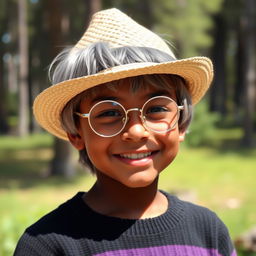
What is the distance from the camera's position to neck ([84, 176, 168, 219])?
5.91 feet

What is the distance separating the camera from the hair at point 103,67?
171 cm

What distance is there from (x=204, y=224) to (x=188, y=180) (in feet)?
30.2

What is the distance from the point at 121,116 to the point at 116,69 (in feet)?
0.56

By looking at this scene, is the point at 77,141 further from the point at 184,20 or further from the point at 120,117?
the point at 184,20

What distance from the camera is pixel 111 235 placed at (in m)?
1.71

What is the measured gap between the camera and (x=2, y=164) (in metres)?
13.7

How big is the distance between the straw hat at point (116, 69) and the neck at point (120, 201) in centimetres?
37

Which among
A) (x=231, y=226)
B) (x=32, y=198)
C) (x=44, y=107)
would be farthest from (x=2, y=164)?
(x=44, y=107)

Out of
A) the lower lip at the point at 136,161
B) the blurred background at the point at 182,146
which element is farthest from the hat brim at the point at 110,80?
the blurred background at the point at 182,146

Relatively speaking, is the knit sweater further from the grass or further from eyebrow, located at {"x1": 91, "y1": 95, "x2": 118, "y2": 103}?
the grass

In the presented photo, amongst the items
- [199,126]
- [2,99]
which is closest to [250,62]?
[199,126]

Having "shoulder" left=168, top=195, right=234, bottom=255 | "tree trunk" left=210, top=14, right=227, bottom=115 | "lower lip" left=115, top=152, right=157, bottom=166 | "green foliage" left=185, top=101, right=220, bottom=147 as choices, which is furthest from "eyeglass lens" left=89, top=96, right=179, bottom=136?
"tree trunk" left=210, top=14, right=227, bottom=115

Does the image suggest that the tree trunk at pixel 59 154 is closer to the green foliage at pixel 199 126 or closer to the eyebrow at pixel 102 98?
the green foliage at pixel 199 126

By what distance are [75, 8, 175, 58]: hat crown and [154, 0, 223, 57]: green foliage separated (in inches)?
559
